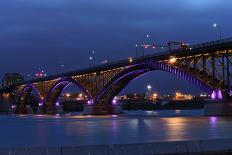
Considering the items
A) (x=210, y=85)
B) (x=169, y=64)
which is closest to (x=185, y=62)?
(x=169, y=64)

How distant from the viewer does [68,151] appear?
86.5 feet

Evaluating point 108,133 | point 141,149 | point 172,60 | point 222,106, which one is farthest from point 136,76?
point 141,149

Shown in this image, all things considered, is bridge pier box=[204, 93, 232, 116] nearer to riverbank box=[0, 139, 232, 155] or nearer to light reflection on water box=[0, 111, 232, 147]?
light reflection on water box=[0, 111, 232, 147]

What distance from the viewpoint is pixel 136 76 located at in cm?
15038

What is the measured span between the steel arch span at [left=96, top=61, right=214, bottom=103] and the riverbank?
76.1 metres

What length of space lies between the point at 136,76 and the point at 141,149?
404ft

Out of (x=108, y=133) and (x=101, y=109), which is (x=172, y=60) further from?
(x=108, y=133)

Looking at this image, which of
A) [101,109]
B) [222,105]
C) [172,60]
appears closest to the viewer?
[222,105]

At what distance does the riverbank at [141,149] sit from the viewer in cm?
2645

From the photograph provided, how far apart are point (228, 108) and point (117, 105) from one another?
68943mm

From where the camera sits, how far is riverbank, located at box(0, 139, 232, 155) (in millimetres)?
26453

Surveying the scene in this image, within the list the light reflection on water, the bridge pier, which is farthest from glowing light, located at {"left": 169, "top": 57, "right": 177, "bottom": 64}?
the light reflection on water

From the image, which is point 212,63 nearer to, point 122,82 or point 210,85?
point 210,85

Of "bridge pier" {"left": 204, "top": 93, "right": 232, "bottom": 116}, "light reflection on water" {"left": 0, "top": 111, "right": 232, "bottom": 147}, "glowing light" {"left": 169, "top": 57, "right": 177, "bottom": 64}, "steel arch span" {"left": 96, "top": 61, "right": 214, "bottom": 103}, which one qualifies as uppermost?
"glowing light" {"left": 169, "top": 57, "right": 177, "bottom": 64}
